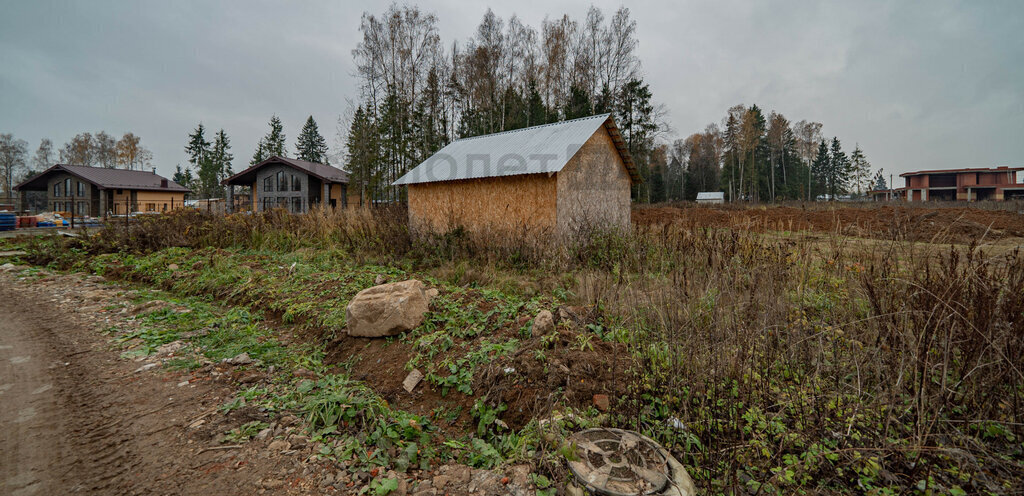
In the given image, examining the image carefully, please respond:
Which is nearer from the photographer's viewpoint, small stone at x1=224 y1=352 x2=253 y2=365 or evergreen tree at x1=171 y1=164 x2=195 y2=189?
small stone at x1=224 y1=352 x2=253 y2=365

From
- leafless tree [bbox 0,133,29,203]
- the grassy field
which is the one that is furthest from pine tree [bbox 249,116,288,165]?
the grassy field

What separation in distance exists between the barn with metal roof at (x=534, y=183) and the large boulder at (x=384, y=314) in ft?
17.7

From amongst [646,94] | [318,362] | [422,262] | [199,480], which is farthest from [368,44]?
[199,480]

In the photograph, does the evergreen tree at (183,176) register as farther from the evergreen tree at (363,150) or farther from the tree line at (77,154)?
the evergreen tree at (363,150)

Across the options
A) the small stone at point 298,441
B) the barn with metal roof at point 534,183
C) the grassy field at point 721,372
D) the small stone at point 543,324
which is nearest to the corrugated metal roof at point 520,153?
the barn with metal roof at point 534,183

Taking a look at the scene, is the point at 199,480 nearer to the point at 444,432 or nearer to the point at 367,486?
the point at 367,486

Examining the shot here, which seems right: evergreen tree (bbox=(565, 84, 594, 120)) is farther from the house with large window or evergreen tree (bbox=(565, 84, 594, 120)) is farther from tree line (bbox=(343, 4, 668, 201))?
the house with large window

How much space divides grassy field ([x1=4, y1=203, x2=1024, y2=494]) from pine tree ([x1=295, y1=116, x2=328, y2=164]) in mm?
60328

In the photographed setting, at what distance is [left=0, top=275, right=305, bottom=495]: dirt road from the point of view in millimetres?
2439

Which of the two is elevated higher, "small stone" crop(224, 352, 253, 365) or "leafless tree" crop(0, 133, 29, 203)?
"leafless tree" crop(0, 133, 29, 203)

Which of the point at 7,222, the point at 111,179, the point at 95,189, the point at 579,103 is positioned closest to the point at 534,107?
the point at 579,103

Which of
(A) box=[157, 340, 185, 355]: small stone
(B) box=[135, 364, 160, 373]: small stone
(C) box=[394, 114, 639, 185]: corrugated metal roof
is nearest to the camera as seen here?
(B) box=[135, 364, 160, 373]: small stone

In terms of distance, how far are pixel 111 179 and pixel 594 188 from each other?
44369 millimetres

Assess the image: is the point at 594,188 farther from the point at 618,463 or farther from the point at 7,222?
the point at 7,222
